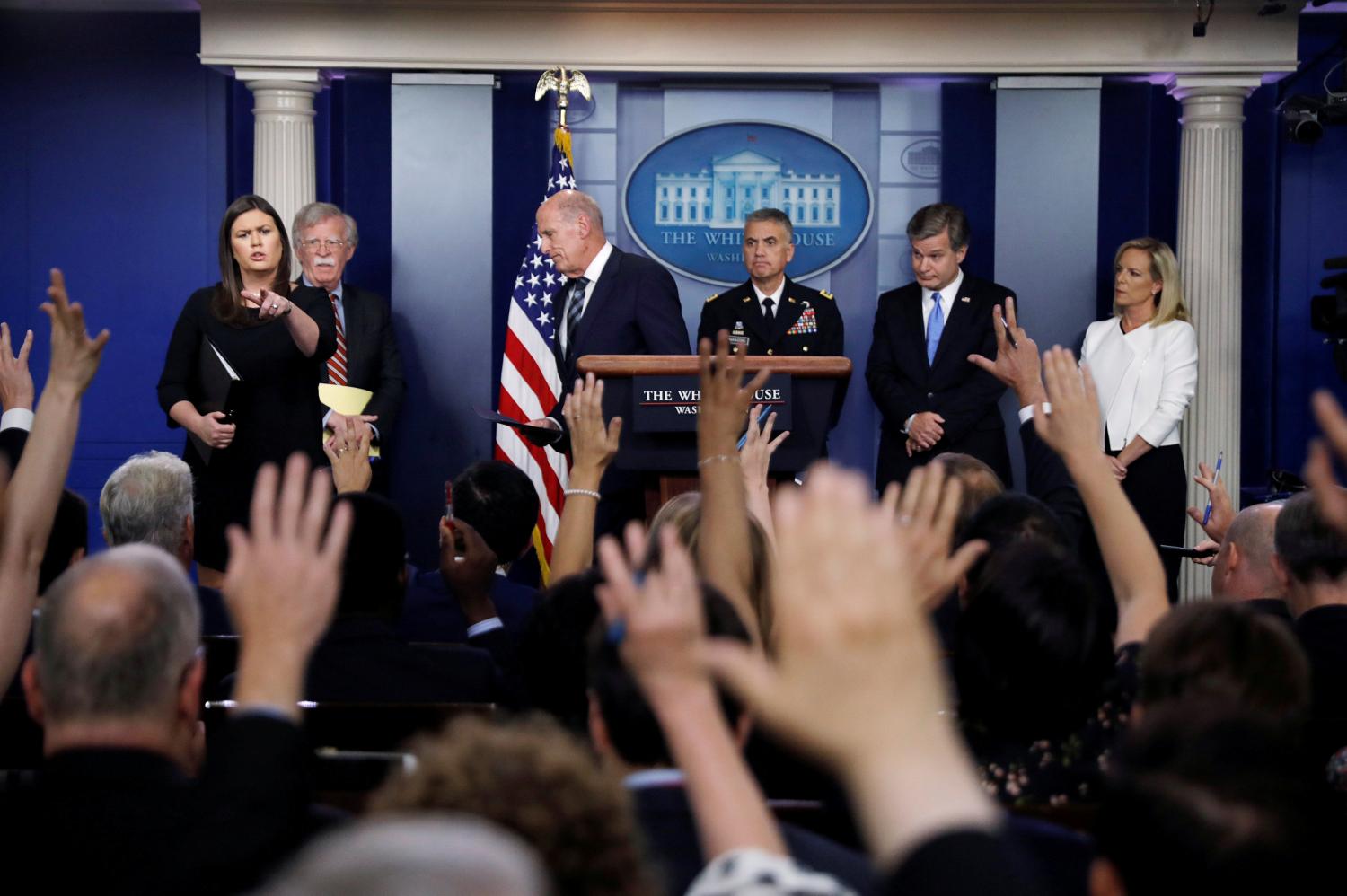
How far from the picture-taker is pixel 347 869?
0.62 metres

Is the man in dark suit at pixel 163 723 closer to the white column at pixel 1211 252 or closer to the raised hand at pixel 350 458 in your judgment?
the raised hand at pixel 350 458

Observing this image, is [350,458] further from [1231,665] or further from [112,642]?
[1231,665]

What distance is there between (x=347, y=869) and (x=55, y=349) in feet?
5.88

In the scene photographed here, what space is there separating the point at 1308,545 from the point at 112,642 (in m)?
1.93

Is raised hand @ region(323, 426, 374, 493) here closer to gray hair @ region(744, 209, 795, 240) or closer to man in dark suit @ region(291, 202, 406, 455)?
man in dark suit @ region(291, 202, 406, 455)

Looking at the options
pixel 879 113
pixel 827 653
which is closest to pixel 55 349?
pixel 827 653

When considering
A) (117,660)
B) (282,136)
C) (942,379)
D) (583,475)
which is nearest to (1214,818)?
(117,660)

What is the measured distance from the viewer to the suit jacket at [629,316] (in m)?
5.00

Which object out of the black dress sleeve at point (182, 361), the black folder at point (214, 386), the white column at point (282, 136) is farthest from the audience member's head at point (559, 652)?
the white column at point (282, 136)

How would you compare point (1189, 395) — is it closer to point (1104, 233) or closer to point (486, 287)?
point (1104, 233)

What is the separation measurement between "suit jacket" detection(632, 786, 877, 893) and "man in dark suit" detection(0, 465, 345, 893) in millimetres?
300

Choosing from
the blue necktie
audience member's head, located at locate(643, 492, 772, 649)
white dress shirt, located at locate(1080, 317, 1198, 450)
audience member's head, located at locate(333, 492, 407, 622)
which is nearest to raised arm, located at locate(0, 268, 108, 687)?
audience member's head, located at locate(333, 492, 407, 622)

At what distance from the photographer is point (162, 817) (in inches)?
52.4

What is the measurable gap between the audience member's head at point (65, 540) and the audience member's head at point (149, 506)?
27 centimetres
